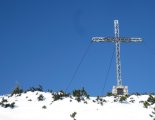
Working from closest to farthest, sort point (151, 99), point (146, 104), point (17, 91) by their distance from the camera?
point (146, 104) < point (151, 99) < point (17, 91)

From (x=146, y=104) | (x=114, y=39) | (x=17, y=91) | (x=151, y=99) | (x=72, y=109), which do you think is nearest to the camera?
(x=72, y=109)

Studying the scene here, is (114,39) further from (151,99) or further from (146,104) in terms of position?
(146,104)

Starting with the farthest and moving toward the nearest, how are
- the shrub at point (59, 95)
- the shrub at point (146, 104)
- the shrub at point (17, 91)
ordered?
the shrub at point (17, 91) → the shrub at point (59, 95) → the shrub at point (146, 104)

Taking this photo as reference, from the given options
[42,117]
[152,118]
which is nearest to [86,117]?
[42,117]

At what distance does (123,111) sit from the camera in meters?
30.1

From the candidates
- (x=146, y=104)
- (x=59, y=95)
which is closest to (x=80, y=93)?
(x=59, y=95)

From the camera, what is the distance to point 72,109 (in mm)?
29641

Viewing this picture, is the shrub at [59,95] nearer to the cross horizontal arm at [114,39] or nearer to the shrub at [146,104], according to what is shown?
the shrub at [146,104]

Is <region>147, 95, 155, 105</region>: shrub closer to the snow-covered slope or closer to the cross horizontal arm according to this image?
the snow-covered slope

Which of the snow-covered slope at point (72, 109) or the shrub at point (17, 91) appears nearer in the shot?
the snow-covered slope at point (72, 109)

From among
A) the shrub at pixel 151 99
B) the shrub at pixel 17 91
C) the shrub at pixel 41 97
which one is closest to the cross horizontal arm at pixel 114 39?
the shrub at pixel 151 99

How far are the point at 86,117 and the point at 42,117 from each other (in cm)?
363

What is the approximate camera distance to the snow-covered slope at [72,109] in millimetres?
28391

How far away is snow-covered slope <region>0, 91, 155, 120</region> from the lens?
28.4 m
